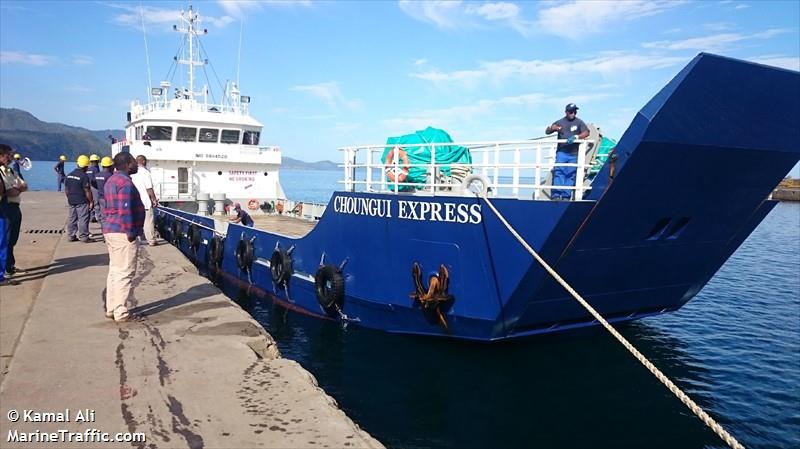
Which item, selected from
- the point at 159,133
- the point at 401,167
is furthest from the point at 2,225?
the point at 159,133

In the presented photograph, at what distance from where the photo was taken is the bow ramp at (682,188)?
504 centimetres

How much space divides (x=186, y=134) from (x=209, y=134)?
710mm

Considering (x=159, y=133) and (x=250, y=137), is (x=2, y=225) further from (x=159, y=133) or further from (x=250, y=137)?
(x=250, y=137)

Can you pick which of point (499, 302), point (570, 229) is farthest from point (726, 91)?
point (499, 302)

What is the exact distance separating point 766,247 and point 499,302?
23.1m

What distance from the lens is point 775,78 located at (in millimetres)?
5172

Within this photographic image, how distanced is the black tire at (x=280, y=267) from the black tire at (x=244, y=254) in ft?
4.17

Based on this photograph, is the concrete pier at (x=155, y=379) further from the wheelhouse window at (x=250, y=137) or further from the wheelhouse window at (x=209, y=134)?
the wheelhouse window at (x=250, y=137)

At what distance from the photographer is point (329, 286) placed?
27.4 ft

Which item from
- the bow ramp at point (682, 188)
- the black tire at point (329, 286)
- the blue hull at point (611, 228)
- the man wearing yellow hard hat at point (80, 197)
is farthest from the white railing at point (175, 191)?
the bow ramp at point (682, 188)

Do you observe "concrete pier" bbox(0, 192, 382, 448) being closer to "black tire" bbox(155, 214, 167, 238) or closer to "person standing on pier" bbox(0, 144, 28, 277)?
"person standing on pier" bbox(0, 144, 28, 277)

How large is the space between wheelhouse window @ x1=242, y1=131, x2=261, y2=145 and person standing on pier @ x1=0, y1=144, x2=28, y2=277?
1053cm

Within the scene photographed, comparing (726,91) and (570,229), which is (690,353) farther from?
(726,91)

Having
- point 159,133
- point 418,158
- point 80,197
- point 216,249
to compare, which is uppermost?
Answer: point 159,133
